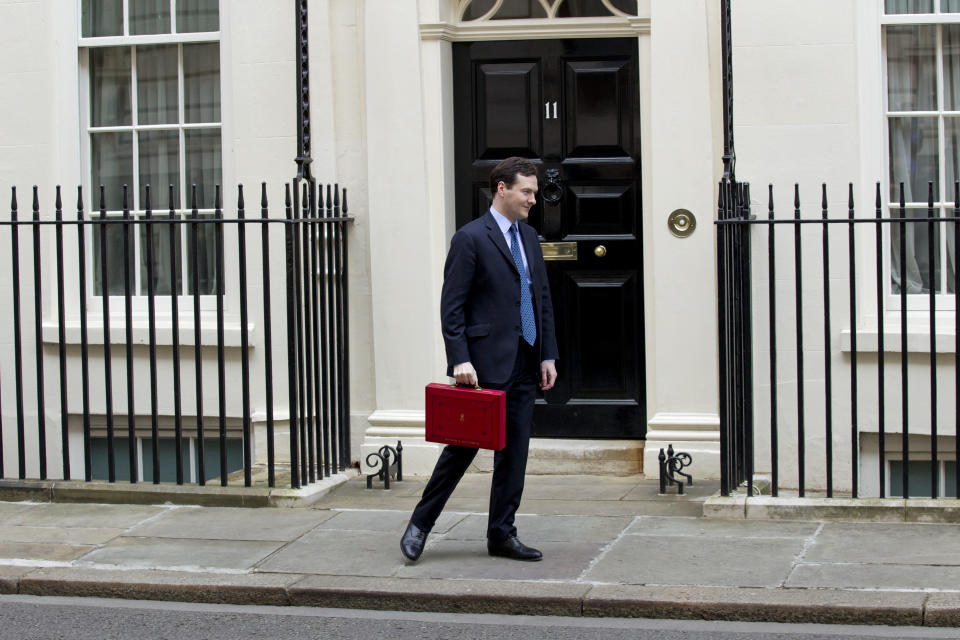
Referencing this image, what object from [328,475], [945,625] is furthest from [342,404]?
[945,625]

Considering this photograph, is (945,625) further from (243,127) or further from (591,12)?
(243,127)

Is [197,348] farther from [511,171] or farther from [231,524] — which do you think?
[511,171]

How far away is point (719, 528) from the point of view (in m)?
6.82

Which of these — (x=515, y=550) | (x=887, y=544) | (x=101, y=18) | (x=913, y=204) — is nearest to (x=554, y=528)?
(x=515, y=550)

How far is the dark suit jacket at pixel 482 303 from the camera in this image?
20.1 feet

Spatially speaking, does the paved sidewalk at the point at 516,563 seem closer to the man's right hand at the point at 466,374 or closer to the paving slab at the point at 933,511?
the paving slab at the point at 933,511

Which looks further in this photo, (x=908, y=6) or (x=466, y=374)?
(x=908, y=6)

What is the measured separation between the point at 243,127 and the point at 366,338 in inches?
62.1

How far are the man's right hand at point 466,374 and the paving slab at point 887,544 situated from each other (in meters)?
1.71

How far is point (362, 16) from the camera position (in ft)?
28.1

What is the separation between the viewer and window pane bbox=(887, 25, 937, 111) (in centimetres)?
812

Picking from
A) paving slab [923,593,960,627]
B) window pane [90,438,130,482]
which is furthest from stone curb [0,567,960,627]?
window pane [90,438,130,482]

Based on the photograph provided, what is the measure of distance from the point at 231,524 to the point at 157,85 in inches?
134

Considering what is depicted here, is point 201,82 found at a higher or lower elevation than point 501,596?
higher
